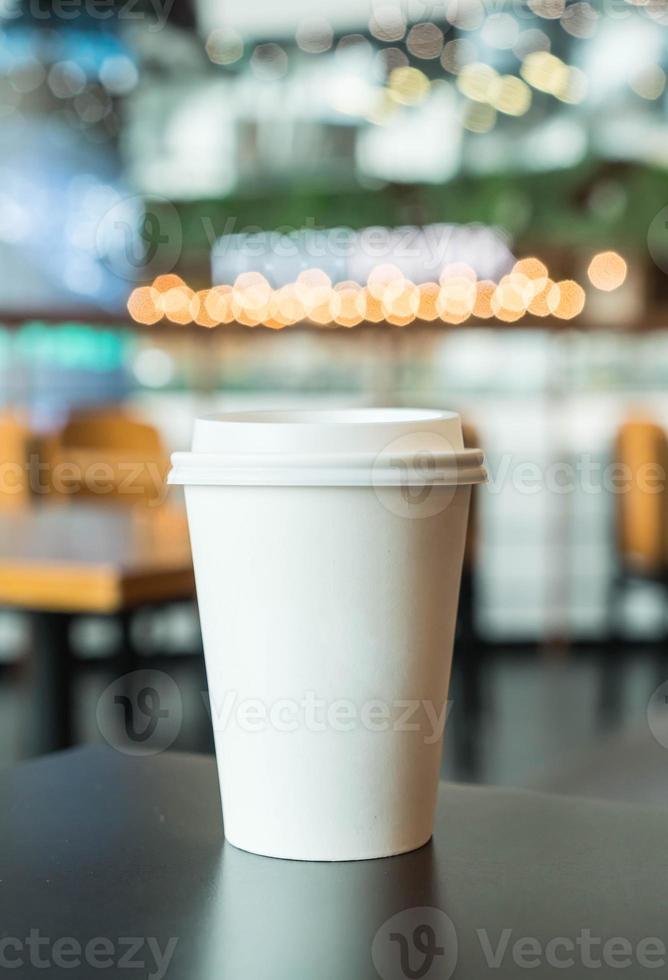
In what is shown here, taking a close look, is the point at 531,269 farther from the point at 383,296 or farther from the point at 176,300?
the point at 176,300

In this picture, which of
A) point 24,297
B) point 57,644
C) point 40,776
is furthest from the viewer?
point 24,297

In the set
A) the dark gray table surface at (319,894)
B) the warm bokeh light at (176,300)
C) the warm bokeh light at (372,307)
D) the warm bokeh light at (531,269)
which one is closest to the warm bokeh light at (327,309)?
the warm bokeh light at (372,307)

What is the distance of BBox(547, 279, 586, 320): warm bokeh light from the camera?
6566 mm

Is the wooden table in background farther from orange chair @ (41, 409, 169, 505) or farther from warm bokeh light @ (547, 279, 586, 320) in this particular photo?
warm bokeh light @ (547, 279, 586, 320)

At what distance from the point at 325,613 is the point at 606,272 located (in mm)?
6889

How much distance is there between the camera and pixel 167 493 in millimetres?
3230

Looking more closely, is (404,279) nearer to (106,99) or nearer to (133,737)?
(106,99)

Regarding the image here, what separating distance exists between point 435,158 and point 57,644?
6.65 meters

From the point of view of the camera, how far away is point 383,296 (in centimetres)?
671

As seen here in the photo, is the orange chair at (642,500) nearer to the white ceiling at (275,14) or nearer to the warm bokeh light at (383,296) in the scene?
the warm bokeh light at (383,296)

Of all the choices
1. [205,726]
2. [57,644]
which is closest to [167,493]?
[205,726]

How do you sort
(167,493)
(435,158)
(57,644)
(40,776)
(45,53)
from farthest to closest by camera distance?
(435,158)
(45,53)
(167,493)
(57,644)
(40,776)

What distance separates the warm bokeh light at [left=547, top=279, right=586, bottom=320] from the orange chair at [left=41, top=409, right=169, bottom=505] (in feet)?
11.4

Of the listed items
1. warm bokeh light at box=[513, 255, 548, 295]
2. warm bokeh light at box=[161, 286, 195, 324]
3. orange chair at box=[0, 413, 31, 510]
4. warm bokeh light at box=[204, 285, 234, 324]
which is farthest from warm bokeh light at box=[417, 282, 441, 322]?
orange chair at box=[0, 413, 31, 510]
